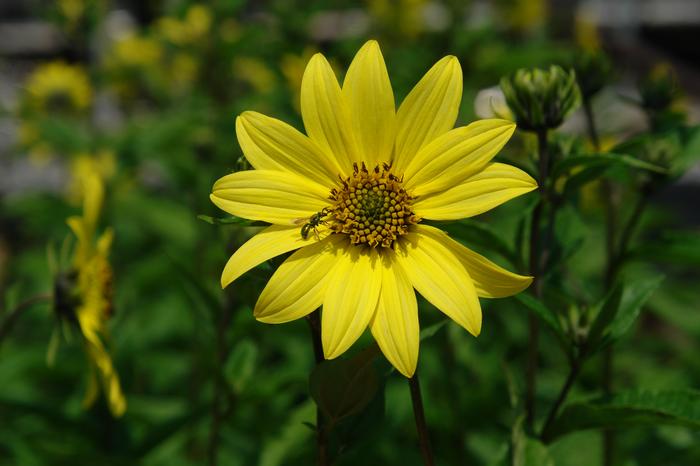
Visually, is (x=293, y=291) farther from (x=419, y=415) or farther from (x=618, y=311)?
(x=618, y=311)

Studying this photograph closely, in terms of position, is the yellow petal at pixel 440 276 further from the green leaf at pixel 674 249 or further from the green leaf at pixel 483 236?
the green leaf at pixel 674 249

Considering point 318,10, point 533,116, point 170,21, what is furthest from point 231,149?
point 533,116

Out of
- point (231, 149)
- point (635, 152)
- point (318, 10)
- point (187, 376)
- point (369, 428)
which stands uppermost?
point (318, 10)

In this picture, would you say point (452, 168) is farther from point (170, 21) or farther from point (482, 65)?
point (170, 21)

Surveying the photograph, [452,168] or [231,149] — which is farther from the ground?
[231,149]

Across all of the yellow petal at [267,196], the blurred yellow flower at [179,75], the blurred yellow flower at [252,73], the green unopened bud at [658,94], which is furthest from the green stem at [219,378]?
the blurred yellow flower at [179,75]

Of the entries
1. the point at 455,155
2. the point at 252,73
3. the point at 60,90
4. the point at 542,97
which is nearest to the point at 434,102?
the point at 455,155

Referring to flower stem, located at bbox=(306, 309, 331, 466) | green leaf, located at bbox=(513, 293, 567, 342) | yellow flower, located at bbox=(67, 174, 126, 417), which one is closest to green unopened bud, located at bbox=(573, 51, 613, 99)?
green leaf, located at bbox=(513, 293, 567, 342)
